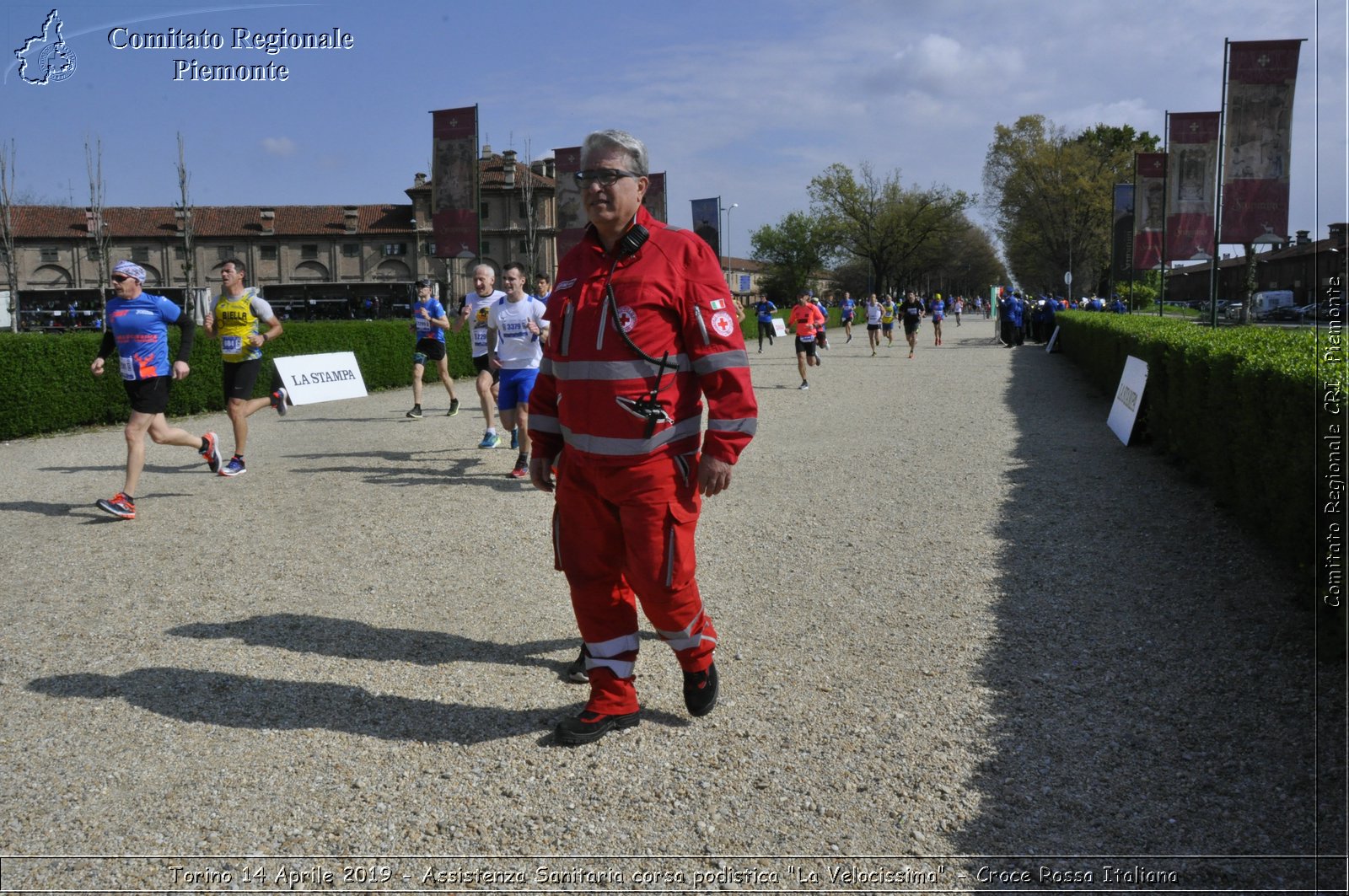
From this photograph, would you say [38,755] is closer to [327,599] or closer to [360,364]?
[327,599]

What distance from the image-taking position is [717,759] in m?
3.61

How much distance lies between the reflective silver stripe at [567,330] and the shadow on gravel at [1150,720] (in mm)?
2000

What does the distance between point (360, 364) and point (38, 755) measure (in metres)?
16.9

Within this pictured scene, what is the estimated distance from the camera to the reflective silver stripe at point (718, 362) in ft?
11.5

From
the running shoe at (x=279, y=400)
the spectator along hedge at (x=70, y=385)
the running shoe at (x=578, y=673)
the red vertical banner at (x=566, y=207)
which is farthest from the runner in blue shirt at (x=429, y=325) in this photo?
the running shoe at (x=578, y=673)

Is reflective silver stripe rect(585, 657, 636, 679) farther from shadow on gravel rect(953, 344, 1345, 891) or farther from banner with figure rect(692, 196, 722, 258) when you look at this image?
banner with figure rect(692, 196, 722, 258)

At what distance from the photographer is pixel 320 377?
17.7 meters

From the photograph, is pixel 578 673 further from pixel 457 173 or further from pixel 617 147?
pixel 457 173

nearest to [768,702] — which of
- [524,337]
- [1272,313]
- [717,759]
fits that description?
[717,759]

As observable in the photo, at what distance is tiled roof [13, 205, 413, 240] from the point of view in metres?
77.7

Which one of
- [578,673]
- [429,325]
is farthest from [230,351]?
[578,673]

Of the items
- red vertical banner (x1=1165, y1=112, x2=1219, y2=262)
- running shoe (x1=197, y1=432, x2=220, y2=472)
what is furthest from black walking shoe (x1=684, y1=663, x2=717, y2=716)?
red vertical banner (x1=1165, y1=112, x2=1219, y2=262)

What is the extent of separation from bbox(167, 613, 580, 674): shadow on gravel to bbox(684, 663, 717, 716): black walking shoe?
805 millimetres

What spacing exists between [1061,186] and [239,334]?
6573cm
